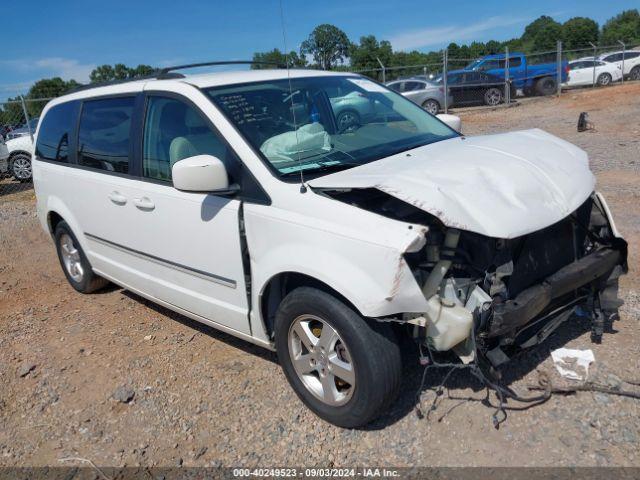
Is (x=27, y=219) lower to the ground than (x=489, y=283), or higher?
lower

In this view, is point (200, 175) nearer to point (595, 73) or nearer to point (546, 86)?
point (546, 86)

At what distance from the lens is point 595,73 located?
23.1 meters

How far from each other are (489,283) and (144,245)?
2425mm

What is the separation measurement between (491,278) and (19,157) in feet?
45.3

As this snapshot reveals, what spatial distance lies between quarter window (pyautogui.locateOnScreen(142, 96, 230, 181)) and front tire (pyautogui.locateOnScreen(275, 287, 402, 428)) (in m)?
1.06

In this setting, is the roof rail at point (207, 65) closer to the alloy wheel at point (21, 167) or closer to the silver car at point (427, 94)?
the alloy wheel at point (21, 167)

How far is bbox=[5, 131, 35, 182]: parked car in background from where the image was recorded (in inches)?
531

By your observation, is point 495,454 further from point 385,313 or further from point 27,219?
point 27,219

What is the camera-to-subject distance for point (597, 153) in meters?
9.93

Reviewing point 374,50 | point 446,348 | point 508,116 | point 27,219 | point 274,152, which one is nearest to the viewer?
point 446,348

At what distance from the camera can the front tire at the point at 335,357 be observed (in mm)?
2736

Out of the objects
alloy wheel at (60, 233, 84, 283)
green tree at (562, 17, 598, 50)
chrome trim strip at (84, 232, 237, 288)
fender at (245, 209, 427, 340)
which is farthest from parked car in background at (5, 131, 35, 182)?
green tree at (562, 17, 598, 50)

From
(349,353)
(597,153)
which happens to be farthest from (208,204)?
(597,153)

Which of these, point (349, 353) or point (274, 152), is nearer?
point (349, 353)
